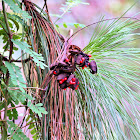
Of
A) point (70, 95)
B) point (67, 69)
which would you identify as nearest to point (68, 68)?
point (67, 69)

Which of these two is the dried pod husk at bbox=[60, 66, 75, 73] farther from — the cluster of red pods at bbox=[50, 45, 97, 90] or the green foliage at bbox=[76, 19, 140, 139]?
the green foliage at bbox=[76, 19, 140, 139]

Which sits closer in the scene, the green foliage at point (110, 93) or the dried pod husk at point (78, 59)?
the dried pod husk at point (78, 59)

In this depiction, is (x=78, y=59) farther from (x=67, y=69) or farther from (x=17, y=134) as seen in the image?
(x=17, y=134)

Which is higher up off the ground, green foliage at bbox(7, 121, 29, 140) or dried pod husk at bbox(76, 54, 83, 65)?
dried pod husk at bbox(76, 54, 83, 65)

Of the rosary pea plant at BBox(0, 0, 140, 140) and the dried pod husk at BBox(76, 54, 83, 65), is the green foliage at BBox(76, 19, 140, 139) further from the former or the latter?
the dried pod husk at BBox(76, 54, 83, 65)

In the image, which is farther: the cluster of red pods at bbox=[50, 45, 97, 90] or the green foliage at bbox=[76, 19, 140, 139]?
the green foliage at bbox=[76, 19, 140, 139]

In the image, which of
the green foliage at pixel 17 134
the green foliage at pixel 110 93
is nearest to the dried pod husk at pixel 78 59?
the green foliage at pixel 110 93

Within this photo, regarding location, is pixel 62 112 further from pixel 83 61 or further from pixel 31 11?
pixel 31 11

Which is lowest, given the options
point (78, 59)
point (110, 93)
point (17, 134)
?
point (17, 134)

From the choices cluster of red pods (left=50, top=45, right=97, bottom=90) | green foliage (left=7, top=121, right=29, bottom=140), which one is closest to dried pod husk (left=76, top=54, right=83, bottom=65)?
cluster of red pods (left=50, top=45, right=97, bottom=90)

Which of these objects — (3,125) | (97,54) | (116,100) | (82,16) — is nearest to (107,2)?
(82,16)

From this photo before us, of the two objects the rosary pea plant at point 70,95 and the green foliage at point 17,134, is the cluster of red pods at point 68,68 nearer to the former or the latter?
the rosary pea plant at point 70,95
